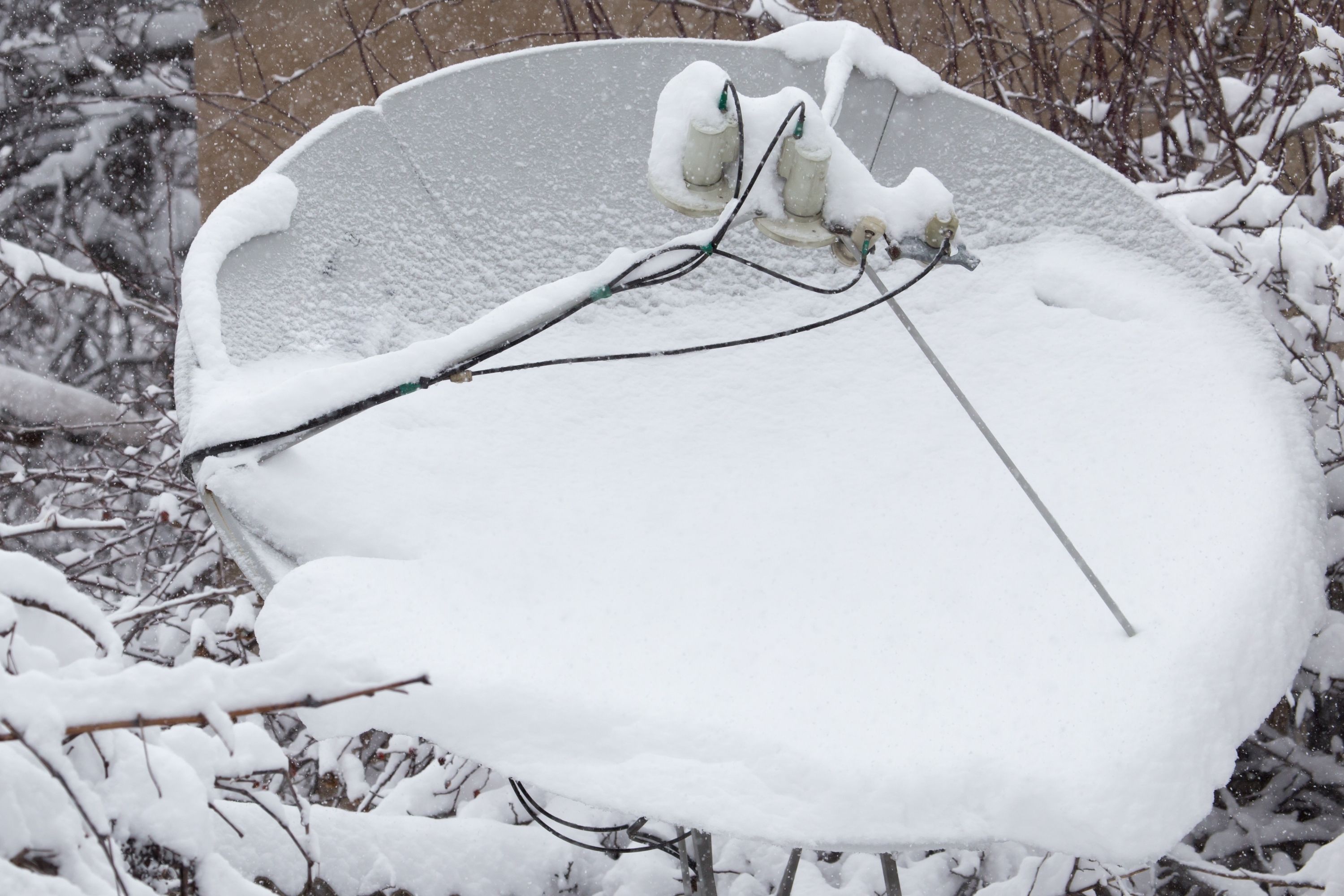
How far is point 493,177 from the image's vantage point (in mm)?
3619

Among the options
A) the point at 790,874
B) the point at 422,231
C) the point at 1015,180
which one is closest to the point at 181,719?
the point at 790,874

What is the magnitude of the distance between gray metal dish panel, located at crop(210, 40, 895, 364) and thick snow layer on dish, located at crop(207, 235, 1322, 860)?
0.92 ft

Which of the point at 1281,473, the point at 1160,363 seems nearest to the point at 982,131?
the point at 1160,363

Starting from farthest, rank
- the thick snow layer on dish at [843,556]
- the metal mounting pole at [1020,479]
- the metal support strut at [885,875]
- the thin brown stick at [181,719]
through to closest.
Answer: the metal support strut at [885,875] → the metal mounting pole at [1020,479] → the thick snow layer on dish at [843,556] → the thin brown stick at [181,719]

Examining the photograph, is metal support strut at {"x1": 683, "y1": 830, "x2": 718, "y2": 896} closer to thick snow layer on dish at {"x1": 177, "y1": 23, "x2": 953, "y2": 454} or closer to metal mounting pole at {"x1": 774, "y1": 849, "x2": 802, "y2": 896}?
metal mounting pole at {"x1": 774, "y1": 849, "x2": 802, "y2": 896}

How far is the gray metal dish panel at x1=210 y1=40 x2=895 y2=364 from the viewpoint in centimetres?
331

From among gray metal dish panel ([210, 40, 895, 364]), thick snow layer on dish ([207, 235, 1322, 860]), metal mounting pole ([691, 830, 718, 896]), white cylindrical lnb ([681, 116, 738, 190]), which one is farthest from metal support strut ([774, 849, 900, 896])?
gray metal dish panel ([210, 40, 895, 364])

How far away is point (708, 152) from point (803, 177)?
0.71ft

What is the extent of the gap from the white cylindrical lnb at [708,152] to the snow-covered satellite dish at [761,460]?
0.05 ft

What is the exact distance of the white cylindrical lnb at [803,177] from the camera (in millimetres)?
2455

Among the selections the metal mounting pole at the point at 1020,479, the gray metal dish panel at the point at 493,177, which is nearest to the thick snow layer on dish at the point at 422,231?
the gray metal dish panel at the point at 493,177

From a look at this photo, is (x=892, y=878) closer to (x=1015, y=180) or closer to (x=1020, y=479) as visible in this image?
(x=1020, y=479)

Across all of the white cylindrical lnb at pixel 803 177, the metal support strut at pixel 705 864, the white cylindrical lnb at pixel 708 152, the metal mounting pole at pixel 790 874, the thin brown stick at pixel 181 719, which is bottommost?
the metal mounting pole at pixel 790 874

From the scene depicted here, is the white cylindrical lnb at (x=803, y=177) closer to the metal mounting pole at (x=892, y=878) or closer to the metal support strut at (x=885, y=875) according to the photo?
the metal support strut at (x=885, y=875)
